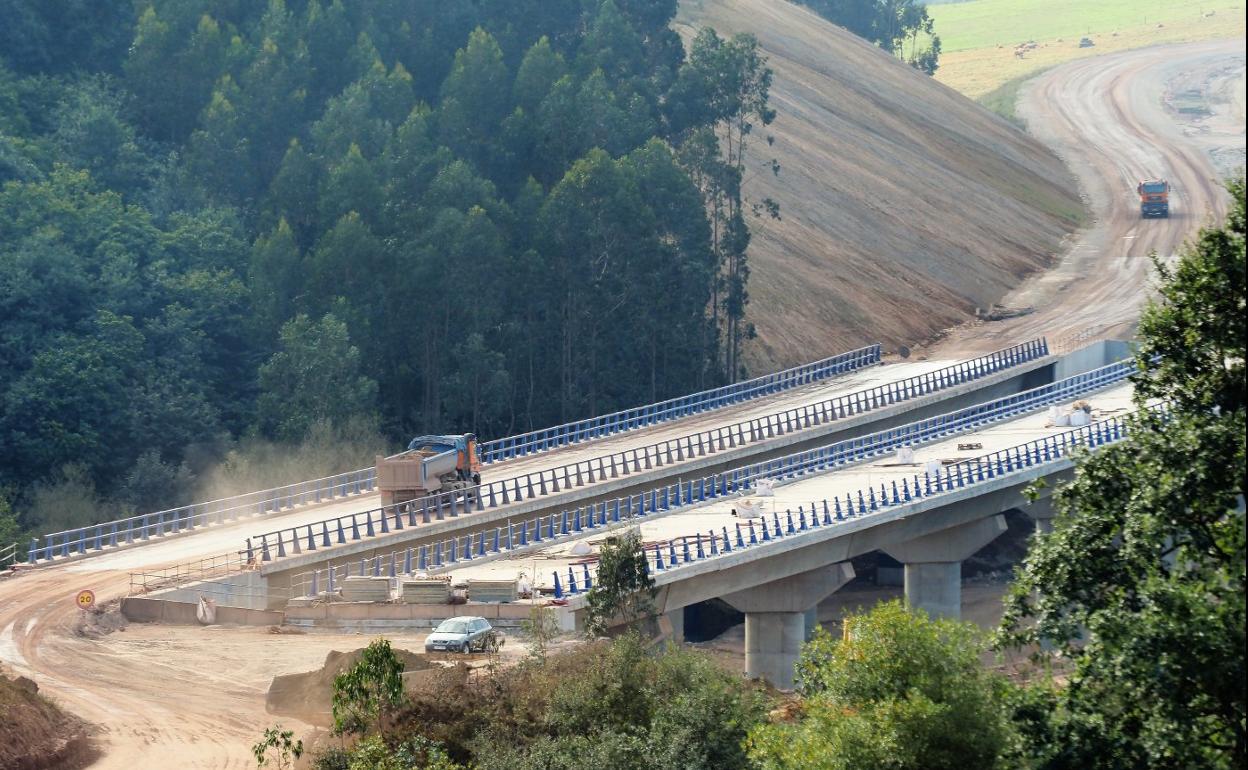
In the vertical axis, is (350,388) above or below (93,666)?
above

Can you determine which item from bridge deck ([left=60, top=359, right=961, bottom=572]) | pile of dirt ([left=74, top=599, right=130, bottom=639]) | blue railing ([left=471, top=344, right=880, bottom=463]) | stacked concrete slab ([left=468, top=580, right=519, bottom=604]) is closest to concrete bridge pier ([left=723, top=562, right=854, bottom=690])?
stacked concrete slab ([left=468, top=580, right=519, bottom=604])

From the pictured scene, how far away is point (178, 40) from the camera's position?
110 metres

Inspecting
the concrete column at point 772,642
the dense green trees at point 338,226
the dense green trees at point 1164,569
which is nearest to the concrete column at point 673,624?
the concrete column at point 772,642

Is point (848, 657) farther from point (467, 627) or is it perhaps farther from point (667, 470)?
point (667, 470)

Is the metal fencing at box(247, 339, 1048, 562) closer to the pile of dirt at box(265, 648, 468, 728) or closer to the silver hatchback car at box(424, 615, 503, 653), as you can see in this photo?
the silver hatchback car at box(424, 615, 503, 653)

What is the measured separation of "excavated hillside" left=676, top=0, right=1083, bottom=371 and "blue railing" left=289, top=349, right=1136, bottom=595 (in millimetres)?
27194

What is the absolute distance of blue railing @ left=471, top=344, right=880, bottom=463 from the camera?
85188 mm

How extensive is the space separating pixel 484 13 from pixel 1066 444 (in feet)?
183

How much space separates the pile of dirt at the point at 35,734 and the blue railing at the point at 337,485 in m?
20.0

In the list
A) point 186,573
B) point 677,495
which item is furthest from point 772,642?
point 186,573

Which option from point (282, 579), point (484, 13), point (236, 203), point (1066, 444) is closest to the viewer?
point (282, 579)

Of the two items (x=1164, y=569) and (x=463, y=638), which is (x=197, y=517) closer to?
(x=463, y=638)

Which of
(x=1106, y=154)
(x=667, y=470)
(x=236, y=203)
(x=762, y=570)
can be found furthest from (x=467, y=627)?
(x=1106, y=154)

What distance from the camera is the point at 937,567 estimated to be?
74188mm
